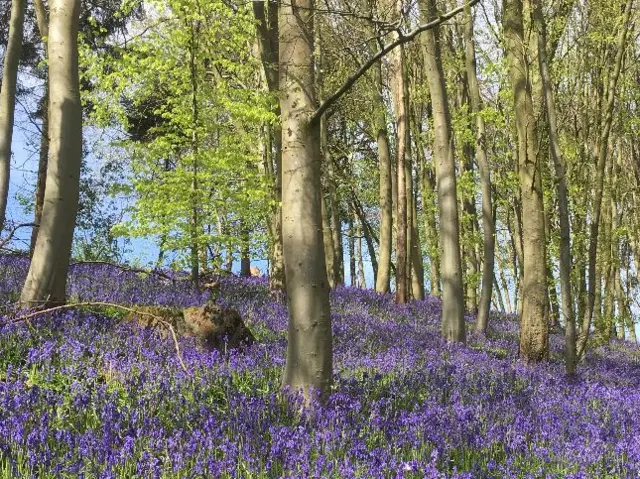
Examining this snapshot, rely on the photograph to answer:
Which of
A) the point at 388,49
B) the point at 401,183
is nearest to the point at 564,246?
the point at 388,49

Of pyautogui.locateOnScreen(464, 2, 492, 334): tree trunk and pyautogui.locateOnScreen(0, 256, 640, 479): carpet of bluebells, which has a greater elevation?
pyautogui.locateOnScreen(464, 2, 492, 334): tree trunk

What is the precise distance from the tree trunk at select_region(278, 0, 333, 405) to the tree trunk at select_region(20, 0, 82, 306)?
3.34 metres

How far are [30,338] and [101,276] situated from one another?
4.63 metres

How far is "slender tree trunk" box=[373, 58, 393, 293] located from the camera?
17312 mm

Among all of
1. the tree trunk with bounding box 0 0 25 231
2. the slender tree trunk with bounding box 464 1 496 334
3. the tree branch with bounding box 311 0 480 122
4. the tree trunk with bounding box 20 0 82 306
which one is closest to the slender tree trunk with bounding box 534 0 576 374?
the tree branch with bounding box 311 0 480 122

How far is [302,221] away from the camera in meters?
4.67

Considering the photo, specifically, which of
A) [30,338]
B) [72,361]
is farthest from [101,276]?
[72,361]

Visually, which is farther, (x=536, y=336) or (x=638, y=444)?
(x=536, y=336)

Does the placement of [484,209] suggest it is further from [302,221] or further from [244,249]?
[302,221]

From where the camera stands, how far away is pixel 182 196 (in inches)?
416

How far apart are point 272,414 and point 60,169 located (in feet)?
14.0

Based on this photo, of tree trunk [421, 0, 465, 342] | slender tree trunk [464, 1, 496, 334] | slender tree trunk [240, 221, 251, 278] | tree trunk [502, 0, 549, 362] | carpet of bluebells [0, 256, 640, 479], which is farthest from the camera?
slender tree trunk [464, 1, 496, 334]

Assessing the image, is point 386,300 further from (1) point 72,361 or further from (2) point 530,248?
(1) point 72,361

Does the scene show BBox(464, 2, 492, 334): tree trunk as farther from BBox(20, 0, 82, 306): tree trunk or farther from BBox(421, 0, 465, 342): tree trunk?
BBox(20, 0, 82, 306): tree trunk
